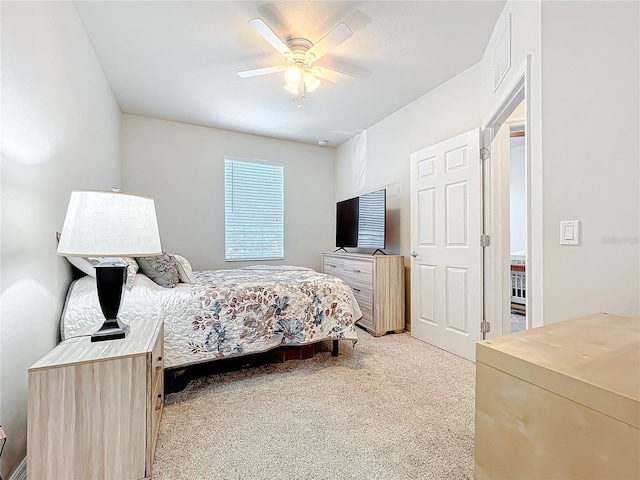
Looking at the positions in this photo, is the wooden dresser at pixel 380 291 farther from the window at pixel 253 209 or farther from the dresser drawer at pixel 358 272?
the window at pixel 253 209

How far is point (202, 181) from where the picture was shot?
158 inches

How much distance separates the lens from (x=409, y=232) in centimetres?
341

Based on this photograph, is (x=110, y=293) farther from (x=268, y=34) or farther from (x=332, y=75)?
(x=332, y=75)

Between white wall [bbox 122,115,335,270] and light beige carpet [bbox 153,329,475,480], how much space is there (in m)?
2.23

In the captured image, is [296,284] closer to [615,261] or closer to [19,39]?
[615,261]

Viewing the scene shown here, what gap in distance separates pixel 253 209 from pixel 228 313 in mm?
2480

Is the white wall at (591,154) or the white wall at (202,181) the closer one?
the white wall at (591,154)

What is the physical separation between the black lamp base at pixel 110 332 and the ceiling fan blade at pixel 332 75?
2.29 metres

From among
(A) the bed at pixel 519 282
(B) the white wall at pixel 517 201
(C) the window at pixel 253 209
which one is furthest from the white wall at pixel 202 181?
(B) the white wall at pixel 517 201

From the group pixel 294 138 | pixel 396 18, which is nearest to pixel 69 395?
pixel 396 18

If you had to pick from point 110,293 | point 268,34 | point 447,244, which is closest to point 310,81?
point 268,34

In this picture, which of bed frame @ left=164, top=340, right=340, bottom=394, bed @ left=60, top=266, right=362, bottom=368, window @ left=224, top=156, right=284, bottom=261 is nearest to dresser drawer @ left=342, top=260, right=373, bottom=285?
bed @ left=60, top=266, right=362, bottom=368

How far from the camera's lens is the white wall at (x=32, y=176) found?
1.19m

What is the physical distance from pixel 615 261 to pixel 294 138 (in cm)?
402
